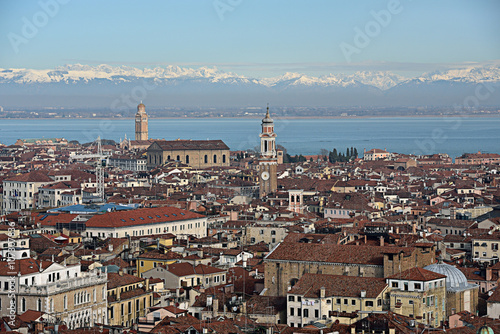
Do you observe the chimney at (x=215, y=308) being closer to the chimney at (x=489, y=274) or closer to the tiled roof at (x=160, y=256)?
the tiled roof at (x=160, y=256)

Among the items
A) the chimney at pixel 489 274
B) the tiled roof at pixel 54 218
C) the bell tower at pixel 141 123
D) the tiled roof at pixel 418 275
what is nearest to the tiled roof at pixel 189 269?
the tiled roof at pixel 418 275

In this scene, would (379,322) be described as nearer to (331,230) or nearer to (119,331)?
(119,331)

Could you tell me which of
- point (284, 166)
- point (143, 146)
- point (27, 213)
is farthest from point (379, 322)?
point (143, 146)

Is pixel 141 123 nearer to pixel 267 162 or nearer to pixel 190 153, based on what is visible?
pixel 190 153

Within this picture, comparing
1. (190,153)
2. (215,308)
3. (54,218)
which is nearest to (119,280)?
(215,308)

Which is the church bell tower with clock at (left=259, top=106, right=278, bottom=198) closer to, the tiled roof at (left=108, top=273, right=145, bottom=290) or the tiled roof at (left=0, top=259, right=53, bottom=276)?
the tiled roof at (left=108, top=273, right=145, bottom=290)
